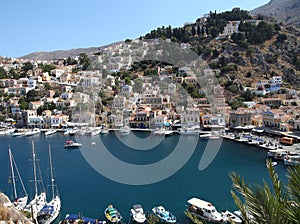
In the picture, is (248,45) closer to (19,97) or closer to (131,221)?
(19,97)

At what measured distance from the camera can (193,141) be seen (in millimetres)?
17656

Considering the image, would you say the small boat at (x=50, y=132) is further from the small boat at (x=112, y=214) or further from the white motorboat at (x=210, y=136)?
the small boat at (x=112, y=214)

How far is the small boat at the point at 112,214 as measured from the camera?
24.6 feet

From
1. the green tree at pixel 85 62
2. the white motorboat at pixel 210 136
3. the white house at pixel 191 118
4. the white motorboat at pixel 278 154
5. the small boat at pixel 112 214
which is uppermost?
the green tree at pixel 85 62

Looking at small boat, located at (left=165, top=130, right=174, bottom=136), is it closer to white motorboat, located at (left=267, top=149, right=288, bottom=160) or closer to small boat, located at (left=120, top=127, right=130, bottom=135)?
small boat, located at (left=120, top=127, right=130, bottom=135)

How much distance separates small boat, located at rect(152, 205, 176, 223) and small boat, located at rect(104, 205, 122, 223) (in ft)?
2.90

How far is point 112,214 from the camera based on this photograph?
7.68 meters

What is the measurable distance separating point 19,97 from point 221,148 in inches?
812

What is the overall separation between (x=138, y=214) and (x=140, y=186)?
2.59 m

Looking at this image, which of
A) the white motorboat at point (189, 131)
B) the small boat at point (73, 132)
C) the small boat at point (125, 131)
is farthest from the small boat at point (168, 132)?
the small boat at point (73, 132)

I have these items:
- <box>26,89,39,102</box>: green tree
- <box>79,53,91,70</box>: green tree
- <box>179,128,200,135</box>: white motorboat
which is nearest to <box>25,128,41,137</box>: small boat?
<box>26,89,39,102</box>: green tree

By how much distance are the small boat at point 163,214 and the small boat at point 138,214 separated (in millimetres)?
316

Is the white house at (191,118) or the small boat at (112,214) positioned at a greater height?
the white house at (191,118)

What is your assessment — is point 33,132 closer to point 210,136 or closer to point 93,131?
point 93,131
